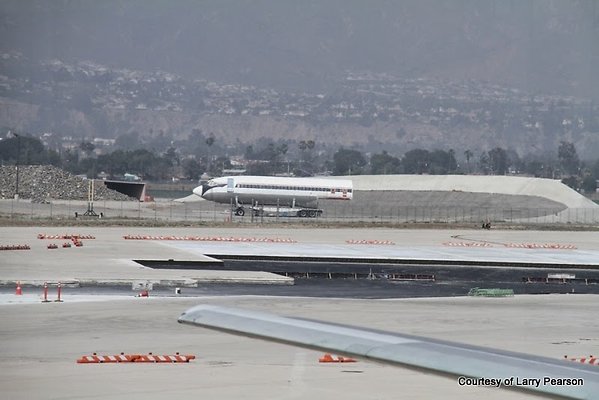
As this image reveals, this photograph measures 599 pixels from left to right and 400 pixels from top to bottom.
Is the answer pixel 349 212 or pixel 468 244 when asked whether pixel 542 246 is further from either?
pixel 349 212

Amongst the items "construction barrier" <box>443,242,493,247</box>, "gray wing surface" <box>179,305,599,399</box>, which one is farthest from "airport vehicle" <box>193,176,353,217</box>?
"gray wing surface" <box>179,305,599,399</box>

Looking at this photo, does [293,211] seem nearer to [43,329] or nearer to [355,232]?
[355,232]

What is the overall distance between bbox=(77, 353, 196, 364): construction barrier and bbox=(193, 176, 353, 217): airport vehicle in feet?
343

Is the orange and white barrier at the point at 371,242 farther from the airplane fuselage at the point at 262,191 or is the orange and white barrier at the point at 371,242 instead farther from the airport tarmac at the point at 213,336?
the airplane fuselage at the point at 262,191

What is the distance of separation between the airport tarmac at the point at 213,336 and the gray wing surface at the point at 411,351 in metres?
0.29

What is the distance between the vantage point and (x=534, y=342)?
118 feet

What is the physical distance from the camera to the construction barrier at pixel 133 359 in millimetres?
29156

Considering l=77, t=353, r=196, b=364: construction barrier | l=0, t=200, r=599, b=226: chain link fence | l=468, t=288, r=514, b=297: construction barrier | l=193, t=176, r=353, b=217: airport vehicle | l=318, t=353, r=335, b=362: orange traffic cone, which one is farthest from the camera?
l=193, t=176, r=353, b=217: airport vehicle

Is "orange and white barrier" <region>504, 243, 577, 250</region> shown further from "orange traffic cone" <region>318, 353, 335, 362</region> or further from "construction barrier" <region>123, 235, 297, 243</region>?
"orange traffic cone" <region>318, 353, 335, 362</region>

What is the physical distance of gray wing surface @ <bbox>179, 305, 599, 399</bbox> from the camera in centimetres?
1235

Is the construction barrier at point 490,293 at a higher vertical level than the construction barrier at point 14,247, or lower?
lower

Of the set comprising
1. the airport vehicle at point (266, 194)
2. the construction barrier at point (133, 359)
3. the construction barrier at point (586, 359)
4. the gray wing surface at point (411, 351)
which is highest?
the airport vehicle at point (266, 194)

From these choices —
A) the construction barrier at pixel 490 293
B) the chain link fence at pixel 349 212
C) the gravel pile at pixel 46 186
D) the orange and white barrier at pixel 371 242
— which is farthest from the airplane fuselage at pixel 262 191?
the construction barrier at pixel 490 293

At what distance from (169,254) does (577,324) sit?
33.4m
